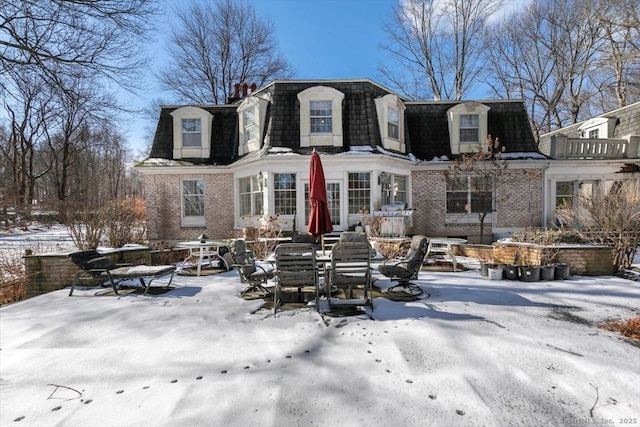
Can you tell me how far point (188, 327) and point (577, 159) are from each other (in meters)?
16.5

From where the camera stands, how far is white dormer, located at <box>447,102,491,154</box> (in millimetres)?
13859

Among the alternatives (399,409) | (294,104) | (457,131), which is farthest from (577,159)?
(399,409)

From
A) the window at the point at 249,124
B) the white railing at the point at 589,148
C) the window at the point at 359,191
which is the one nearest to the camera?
the window at the point at 359,191

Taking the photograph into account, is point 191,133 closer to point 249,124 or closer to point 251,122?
point 249,124

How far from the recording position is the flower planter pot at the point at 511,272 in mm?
6488

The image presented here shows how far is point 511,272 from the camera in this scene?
21.4 ft

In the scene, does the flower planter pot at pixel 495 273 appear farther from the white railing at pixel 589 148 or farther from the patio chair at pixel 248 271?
the white railing at pixel 589 148

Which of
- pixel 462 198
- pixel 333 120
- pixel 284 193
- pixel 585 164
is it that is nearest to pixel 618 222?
pixel 462 198

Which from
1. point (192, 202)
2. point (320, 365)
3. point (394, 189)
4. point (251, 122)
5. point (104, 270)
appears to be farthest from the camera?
point (192, 202)

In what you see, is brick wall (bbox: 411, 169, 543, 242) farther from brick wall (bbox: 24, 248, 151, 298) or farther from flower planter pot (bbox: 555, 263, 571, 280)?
brick wall (bbox: 24, 248, 151, 298)

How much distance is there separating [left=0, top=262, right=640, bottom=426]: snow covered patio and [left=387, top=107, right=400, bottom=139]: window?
9340 mm

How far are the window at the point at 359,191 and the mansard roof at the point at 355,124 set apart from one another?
1.21 meters

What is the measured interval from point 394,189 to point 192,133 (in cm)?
970

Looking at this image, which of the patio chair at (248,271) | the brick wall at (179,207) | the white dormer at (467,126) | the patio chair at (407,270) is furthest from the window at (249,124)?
the patio chair at (407,270)
